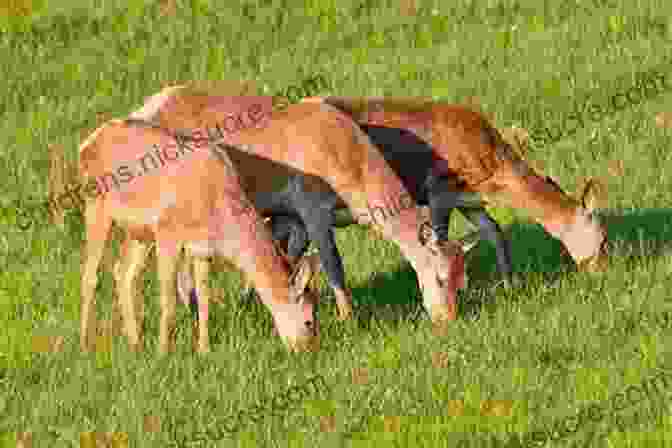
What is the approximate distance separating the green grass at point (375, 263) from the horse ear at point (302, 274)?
44cm

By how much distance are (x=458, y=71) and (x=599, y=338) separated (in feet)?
29.7

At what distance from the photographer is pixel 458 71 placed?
21.7 meters

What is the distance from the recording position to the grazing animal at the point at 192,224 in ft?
44.7

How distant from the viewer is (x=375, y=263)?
16281 mm

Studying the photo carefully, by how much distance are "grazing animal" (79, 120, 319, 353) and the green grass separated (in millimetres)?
226

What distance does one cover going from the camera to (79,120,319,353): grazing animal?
536 inches

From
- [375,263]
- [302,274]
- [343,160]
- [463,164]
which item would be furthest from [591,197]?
[302,274]

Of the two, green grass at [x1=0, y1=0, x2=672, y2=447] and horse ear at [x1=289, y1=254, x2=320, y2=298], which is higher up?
horse ear at [x1=289, y1=254, x2=320, y2=298]

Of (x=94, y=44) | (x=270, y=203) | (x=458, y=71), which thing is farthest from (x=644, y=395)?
(x=94, y=44)

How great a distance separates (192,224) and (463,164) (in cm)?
291

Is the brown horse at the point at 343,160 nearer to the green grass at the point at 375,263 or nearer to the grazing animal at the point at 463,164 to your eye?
the green grass at the point at 375,263
